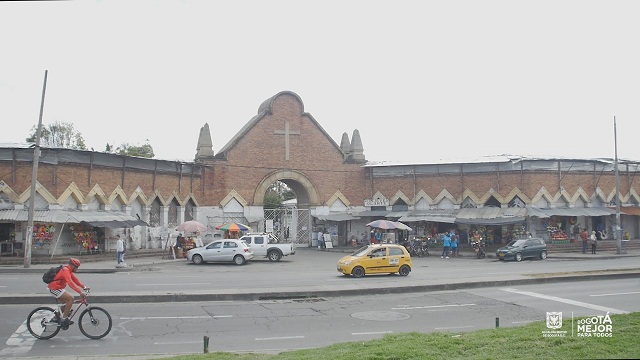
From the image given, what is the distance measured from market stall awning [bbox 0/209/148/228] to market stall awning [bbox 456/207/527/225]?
20.5m

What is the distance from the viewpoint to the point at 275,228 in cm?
4519

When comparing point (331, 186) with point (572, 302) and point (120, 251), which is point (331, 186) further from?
point (572, 302)

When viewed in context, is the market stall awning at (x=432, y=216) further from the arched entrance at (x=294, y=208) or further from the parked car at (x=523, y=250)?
the arched entrance at (x=294, y=208)

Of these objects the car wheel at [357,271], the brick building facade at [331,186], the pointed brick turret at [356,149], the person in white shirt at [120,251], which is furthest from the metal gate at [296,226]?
the car wheel at [357,271]

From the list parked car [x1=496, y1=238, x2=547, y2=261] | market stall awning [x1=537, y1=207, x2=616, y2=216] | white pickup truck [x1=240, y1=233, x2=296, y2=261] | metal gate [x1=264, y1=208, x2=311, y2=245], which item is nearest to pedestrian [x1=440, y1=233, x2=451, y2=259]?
parked car [x1=496, y1=238, x2=547, y2=261]

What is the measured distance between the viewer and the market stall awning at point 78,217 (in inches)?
1077

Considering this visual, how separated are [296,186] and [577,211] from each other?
19.9 m

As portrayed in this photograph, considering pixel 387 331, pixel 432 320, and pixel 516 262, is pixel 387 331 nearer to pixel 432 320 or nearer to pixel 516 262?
pixel 432 320

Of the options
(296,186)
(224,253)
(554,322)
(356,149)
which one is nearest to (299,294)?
(554,322)

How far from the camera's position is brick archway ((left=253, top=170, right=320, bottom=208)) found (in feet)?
130

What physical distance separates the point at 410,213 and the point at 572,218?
1102cm

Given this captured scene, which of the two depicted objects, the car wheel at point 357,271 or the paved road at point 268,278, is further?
the car wheel at point 357,271

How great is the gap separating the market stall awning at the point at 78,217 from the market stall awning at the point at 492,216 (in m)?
20.5

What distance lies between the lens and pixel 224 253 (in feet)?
97.0
